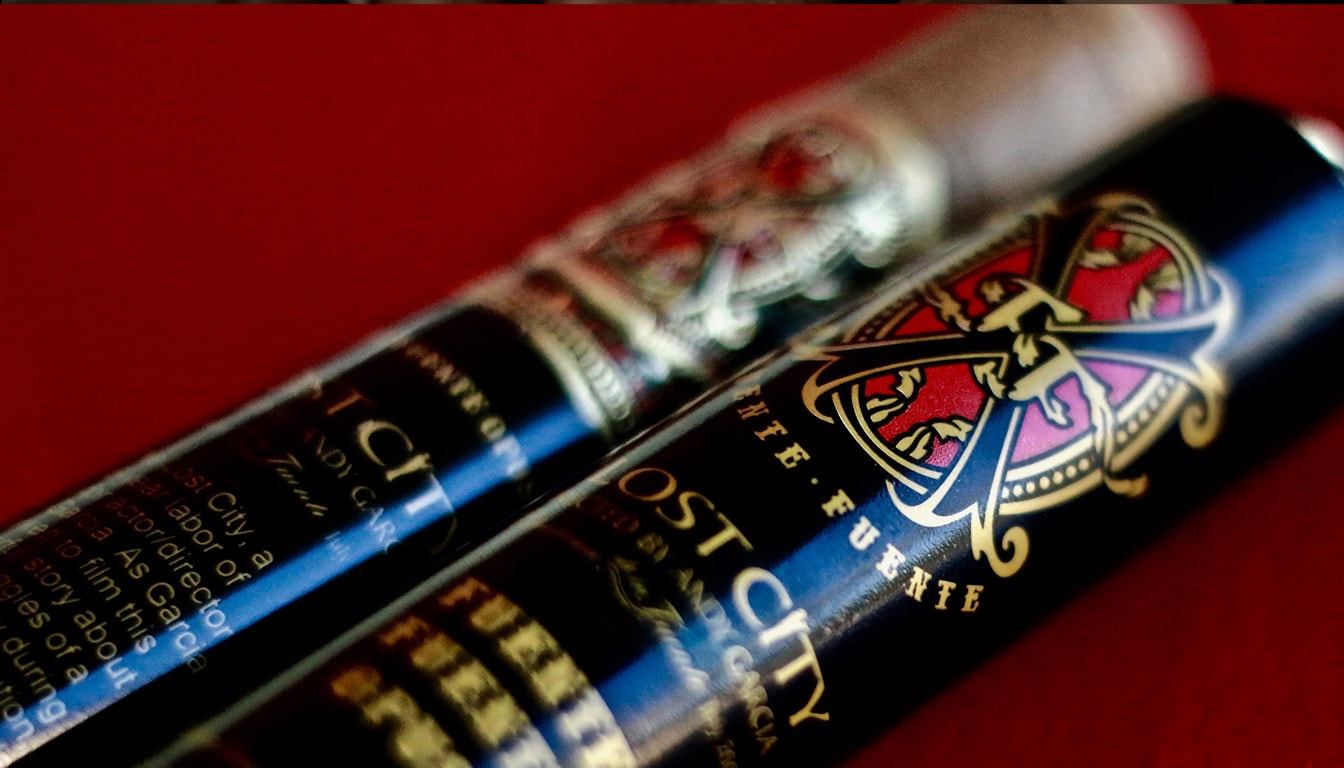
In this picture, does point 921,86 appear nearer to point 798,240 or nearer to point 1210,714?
point 798,240

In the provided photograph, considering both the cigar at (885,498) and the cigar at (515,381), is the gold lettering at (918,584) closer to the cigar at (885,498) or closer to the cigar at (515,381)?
the cigar at (885,498)

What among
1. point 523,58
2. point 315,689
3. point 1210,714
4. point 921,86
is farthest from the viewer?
point 523,58

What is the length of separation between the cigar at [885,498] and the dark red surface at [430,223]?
0.06 meters

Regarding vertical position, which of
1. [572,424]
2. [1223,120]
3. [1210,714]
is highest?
[1223,120]

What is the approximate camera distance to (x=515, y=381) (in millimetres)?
453

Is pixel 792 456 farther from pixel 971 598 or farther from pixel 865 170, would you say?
pixel 865 170

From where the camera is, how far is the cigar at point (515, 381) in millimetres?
363

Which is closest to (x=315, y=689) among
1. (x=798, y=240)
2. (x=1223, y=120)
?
(x=798, y=240)

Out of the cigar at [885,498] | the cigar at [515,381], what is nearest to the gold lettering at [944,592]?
the cigar at [885,498]

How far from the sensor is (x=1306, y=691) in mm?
446

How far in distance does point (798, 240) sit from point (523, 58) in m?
0.28

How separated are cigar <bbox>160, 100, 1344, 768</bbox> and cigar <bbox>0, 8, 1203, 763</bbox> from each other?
0.17 ft

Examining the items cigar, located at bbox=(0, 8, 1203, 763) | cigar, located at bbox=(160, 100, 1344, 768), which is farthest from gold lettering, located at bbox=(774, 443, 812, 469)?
cigar, located at bbox=(0, 8, 1203, 763)

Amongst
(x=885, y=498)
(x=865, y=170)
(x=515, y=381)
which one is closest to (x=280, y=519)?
(x=515, y=381)
